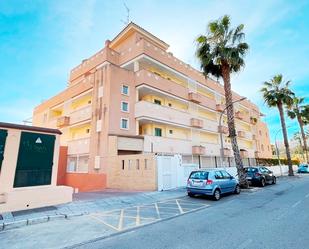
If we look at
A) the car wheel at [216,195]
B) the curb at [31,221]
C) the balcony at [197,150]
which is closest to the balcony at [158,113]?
the balcony at [197,150]

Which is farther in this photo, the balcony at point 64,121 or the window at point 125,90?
the balcony at point 64,121

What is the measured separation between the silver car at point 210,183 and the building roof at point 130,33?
64.3 ft

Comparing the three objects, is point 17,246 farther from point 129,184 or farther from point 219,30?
point 219,30

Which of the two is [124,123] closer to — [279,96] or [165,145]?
[165,145]

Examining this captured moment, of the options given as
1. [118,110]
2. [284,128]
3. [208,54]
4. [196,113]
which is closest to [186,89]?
[196,113]

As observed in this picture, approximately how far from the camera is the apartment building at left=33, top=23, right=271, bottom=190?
19797mm

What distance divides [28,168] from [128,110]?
40.9 feet

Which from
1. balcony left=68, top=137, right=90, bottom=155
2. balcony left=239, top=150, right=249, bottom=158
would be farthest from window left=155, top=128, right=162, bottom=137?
balcony left=239, top=150, right=249, bottom=158

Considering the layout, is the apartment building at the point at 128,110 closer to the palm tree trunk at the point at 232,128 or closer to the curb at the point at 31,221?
the palm tree trunk at the point at 232,128

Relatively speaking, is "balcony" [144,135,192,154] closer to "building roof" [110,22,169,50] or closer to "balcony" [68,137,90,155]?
"balcony" [68,137,90,155]

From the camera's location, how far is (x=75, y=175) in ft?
71.1

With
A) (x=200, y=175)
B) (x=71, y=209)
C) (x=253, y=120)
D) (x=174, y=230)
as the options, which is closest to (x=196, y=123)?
(x=200, y=175)

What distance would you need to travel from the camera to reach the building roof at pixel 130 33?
Result: 2480cm

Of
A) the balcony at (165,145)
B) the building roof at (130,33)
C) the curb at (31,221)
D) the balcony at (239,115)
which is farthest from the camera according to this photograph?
the balcony at (239,115)
